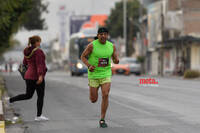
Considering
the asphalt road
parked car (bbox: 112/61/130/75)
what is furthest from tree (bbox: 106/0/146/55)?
the asphalt road

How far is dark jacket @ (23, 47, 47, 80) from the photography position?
11.7 meters

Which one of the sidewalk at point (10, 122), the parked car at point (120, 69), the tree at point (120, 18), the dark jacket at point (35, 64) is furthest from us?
the tree at point (120, 18)

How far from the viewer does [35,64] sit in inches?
471

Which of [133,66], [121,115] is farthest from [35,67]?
[133,66]

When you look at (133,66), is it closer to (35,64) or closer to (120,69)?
(120,69)

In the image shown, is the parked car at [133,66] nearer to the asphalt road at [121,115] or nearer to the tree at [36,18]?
the tree at [36,18]

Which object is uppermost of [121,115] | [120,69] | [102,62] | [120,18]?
[120,18]

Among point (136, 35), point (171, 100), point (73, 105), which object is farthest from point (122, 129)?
point (136, 35)

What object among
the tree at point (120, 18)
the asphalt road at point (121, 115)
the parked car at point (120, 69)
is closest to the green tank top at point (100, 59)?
the asphalt road at point (121, 115)

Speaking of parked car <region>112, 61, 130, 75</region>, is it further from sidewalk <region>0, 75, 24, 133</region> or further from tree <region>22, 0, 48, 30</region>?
sidewalk <region>0, 75, 24, 133</region>

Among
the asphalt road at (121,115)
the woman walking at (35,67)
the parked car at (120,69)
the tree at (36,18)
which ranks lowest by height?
the parked car at (120,69)

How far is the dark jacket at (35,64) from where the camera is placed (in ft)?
38.5

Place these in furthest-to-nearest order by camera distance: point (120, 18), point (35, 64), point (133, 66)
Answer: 1. point (120, 18)
2. point (133, 66)
3. point (35, 64)

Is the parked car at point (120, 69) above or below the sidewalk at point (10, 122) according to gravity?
below
